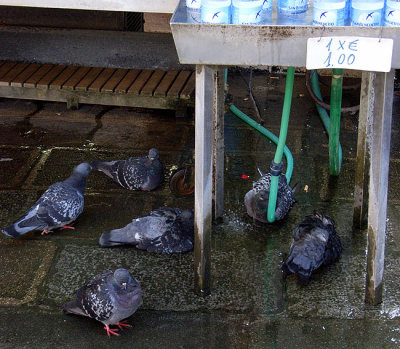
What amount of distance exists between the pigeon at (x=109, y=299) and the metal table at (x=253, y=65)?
48cm

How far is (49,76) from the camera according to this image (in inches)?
250

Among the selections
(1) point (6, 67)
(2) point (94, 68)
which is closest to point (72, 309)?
(2) point (94, 68)

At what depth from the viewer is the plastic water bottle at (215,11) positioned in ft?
Answer: 10.4

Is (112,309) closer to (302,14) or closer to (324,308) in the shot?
(324,308)

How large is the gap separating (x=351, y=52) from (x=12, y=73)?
13.9 feet

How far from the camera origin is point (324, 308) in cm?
375

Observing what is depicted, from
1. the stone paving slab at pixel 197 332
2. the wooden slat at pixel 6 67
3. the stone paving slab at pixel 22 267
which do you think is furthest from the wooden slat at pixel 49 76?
the stone paving slab at pixel 197 332

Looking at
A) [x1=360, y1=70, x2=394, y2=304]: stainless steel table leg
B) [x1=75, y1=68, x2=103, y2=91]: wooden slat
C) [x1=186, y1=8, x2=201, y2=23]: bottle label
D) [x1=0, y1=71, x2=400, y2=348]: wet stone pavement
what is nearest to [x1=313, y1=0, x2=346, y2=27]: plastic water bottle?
[x1=360, y1=70, x2=394, y2=304]: stainless steel table leg

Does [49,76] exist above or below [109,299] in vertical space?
above

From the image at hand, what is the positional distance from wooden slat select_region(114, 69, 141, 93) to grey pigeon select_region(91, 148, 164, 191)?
1.14 meters

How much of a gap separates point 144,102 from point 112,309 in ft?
9.71

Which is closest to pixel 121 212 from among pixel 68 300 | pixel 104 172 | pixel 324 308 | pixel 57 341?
pixel 104 172

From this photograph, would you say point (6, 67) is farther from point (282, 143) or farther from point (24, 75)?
point (282, 143)

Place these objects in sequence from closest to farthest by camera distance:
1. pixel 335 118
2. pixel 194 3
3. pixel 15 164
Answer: pixel 194 3 → pixel 335 118 → pixel 15 164
